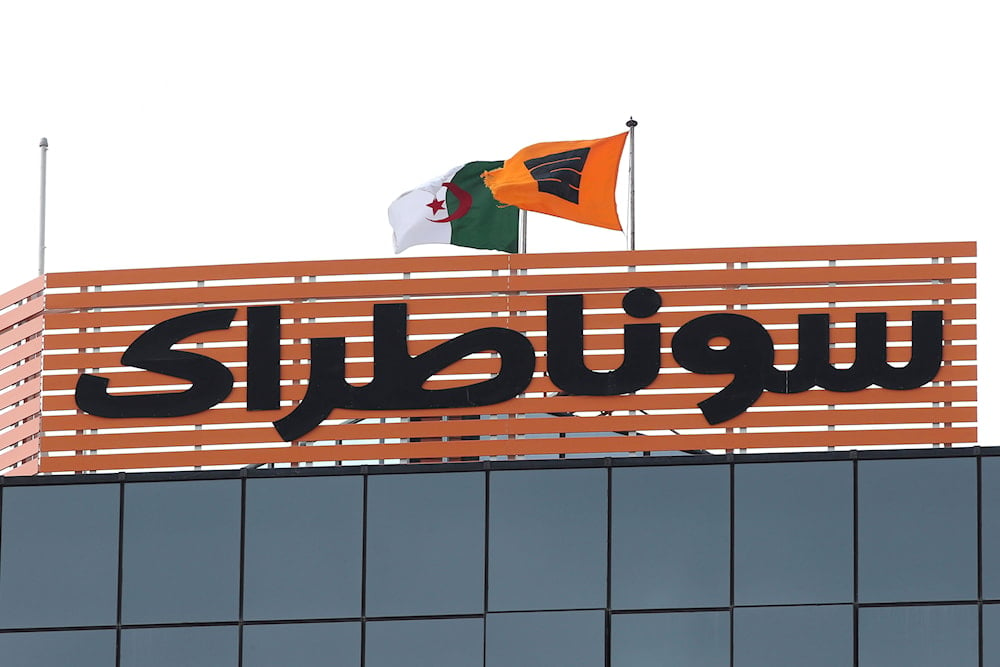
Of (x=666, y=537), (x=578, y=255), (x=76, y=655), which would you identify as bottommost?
(x=76, y=655)

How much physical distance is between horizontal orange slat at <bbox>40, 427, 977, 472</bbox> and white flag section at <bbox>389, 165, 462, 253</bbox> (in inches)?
148

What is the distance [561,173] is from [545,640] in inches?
270

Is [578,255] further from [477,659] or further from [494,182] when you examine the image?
[477,659]

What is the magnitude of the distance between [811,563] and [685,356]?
10.1ft

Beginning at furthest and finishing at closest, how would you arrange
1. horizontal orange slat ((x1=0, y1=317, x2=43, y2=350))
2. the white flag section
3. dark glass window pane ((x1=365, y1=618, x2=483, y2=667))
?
the white flag section < horizontal orange slat ((x1=0, y1=317, x2=43, y2=350)) < dark glass window pane ((x1=365, y1=618, x2=483, y2=667))

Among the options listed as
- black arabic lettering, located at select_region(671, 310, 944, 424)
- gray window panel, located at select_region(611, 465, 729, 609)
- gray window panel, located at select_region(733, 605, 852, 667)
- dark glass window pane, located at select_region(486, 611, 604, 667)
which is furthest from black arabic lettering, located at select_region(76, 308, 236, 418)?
gray window panel, located at select_region(733, 605, 852, 667)

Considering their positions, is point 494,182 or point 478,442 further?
point 494,182

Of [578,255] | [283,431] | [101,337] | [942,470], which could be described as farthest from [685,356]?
[101,337]

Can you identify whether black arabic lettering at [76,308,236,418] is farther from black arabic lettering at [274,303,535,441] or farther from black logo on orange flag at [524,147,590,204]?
black logo on orange flag at [524,147,590,204]

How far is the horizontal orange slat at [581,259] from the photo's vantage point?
2181 centimetres

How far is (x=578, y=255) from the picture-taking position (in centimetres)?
2192

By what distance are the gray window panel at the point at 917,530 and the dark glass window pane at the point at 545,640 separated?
340 cm

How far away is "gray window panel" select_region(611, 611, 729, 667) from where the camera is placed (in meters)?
20.7

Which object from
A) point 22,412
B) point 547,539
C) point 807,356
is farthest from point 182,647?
point 807,356
